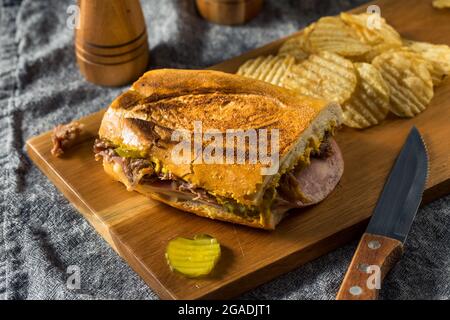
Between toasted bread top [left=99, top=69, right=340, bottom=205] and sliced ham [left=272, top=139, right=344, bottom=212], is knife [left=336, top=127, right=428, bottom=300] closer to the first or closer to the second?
sliced ham [left=272, top=139, right=344, bottom=212]

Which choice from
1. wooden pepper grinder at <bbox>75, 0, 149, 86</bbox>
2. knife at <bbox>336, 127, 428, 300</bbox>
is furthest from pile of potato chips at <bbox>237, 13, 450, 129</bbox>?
wooden pepper grinder at <bbox>75, 0, 149, 86</bbox>

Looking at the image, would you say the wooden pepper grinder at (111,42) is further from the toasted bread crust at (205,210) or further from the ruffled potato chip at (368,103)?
the ruffled potato chip at (368,103)

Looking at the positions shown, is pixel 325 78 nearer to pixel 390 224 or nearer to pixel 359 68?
pixel 359 68

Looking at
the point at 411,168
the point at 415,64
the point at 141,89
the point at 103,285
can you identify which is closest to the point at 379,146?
the point at 411,168

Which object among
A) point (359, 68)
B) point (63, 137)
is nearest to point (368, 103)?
point (359, 68)

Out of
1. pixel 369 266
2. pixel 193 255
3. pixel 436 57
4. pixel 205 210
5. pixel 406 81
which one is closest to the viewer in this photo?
pixel 369 266

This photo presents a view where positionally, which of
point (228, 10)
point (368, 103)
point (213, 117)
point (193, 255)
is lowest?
point (193, 255)

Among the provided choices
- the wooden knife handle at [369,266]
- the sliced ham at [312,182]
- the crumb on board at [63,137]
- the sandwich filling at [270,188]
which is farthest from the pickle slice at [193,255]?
the crumb on board at [63,137]
